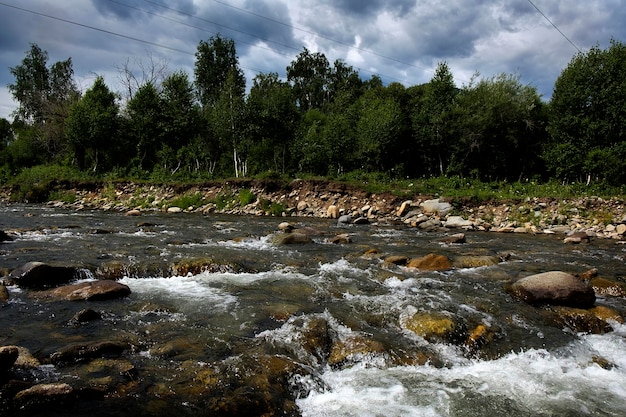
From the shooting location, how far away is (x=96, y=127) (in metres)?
37.5

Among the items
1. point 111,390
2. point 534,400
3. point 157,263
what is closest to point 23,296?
point 157,263

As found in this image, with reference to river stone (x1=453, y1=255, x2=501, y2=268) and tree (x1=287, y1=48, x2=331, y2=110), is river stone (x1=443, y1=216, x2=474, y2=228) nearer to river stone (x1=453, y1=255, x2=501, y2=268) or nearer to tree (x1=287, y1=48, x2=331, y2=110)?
river stone (x1=453, y1=255, x2=501, y2=268)

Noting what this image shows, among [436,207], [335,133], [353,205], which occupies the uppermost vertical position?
[335,133]

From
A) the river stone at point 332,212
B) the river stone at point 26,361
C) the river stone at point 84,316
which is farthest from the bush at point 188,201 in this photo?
the river stone at point 26,361

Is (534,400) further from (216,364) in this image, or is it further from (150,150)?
(150,150)

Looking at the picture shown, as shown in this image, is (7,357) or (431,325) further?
(431,325)

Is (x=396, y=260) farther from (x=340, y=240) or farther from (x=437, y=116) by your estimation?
(x=437, y=116)

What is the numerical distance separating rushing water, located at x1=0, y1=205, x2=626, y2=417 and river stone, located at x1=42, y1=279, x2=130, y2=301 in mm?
302

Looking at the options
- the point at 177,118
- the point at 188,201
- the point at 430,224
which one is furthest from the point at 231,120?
the point at 430,224

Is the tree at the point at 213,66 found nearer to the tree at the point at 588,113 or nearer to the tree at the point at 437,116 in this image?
the tree at the point at 437,116

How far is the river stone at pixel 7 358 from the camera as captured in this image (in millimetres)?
4623

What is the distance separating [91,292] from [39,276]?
186 cm

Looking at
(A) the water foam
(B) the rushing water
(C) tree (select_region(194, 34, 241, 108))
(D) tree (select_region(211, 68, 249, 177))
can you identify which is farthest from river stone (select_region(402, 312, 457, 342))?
(C) tree (select_region(194, 34, 241, 108))

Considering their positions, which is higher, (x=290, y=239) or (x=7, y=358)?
(x=7, y=358)
